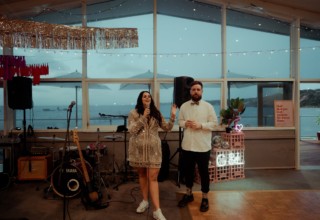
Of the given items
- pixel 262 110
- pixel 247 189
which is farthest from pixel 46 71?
pixel 262 110

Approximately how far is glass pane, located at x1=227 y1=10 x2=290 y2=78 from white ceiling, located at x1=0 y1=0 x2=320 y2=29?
0.23m

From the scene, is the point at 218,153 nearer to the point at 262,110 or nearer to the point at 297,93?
the point at 262,110

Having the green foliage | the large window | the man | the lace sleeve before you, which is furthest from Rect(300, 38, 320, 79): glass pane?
the lace sleeve

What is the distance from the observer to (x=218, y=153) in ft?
15.8

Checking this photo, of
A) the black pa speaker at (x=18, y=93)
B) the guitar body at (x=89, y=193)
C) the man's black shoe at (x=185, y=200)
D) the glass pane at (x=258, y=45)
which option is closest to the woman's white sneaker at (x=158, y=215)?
the man's black shoe at (x=185, y=200)

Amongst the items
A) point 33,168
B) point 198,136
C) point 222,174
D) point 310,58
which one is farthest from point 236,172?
point 33,168

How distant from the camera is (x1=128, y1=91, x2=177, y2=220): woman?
3156 millimetres

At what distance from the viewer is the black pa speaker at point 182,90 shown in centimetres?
453

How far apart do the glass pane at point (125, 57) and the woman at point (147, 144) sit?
2.64 meters

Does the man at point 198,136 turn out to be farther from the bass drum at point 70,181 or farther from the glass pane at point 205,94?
the glass pane at point 205,94

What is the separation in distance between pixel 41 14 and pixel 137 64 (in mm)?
2229

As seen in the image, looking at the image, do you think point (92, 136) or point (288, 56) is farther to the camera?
point (288, 56)

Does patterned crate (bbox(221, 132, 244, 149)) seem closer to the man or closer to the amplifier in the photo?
the man

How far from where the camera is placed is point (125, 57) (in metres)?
5.87
